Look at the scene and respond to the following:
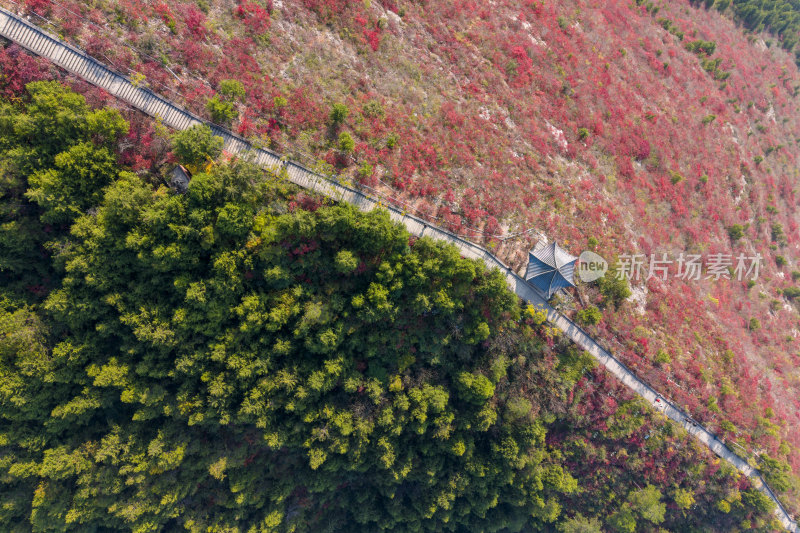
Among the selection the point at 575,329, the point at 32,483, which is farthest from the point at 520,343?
the point at 32,483

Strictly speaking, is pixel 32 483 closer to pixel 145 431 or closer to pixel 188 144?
A: pixel 145 431

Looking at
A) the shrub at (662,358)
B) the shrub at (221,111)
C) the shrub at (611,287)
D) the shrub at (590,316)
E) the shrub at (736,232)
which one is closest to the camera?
the shrub at (221,111)

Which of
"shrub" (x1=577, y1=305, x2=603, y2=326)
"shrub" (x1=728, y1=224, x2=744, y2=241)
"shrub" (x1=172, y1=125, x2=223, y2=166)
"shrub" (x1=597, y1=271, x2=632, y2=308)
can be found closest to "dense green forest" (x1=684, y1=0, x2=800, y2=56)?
"shrub" (x1=728, y1=224, x2=744, y2=241)

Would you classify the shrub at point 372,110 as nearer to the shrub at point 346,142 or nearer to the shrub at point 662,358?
the shrub at point 346,142

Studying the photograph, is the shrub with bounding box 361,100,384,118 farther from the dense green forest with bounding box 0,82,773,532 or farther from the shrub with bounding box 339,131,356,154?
the dense green forest with bounding box 0,82,773,532

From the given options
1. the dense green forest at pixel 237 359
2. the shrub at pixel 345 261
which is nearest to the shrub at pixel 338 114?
the dense green forest at pixel 237 359

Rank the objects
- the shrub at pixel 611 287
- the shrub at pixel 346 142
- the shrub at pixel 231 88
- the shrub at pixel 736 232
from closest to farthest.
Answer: the shrub at pixel 231 88, the shrub at pixel 346 142, the shrub at pixel 611 287, the shrub at pixel 736 232
